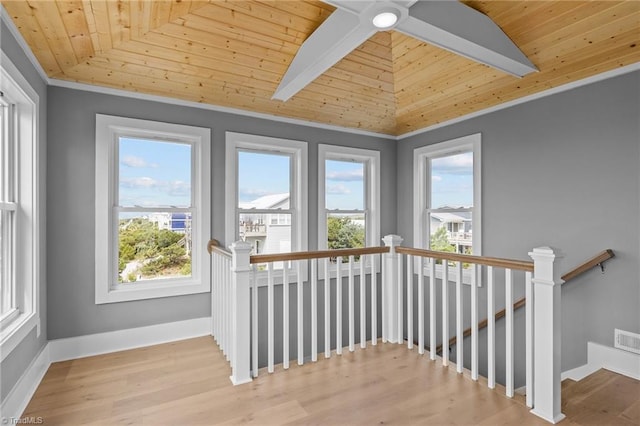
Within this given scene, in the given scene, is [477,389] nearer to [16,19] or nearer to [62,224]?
[62,224]

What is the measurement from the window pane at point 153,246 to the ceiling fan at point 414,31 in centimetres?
185

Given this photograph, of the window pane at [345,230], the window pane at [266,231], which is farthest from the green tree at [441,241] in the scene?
the window pane at [266,231]

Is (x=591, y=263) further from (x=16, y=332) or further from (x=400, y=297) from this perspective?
(x=16, y=332)

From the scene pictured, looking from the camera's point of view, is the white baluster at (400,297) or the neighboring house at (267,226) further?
the neighboring house at (267,226)

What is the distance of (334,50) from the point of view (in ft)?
7.98

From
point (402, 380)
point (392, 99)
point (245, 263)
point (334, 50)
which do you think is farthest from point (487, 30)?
point (402, 380)

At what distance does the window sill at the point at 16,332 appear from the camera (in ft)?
6.14

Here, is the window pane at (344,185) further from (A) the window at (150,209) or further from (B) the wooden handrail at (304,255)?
(A) the window at (150,209)

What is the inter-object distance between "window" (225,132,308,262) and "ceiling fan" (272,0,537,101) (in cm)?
120

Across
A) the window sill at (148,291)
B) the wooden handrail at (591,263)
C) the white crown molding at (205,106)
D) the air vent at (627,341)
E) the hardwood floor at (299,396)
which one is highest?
the white crown molding at (205,106)

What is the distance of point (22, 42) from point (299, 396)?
291 centimetres

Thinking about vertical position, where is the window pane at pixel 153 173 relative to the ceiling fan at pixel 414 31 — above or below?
below

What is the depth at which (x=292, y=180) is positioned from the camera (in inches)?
162

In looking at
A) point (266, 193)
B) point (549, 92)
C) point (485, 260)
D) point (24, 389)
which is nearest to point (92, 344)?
point (24, 389)
